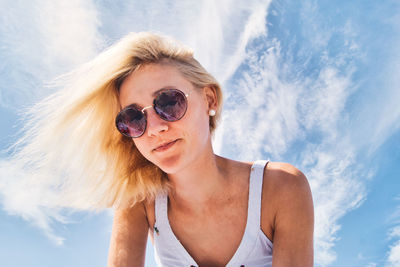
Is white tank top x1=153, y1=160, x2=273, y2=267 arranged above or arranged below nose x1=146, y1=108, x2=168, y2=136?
below

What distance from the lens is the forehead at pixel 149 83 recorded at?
3.37 metres

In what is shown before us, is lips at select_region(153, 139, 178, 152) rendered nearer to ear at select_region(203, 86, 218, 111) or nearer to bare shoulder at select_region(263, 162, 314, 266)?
ear at select_region(203, 86, 218, 111)

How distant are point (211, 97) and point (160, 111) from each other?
83cm

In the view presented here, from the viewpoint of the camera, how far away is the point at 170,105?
10.8 ft

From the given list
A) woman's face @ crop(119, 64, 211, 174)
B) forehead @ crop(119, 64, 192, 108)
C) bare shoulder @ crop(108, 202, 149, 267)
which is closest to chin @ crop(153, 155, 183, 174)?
woman's face @ crop(119, 64, 211, 174)

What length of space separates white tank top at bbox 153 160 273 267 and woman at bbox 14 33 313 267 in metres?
0.01

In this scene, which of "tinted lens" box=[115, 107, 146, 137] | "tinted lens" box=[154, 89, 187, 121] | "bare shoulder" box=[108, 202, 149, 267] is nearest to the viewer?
"tinted lens" box=[154, 89, 187, 121]

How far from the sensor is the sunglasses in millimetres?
3289

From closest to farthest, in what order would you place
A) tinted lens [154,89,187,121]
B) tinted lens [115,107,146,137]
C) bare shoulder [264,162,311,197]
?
1. tinted lens [154,89,187,121]
2. tinted lens [115,107,146,137]
3. bare shoulder [264,162,311,197]

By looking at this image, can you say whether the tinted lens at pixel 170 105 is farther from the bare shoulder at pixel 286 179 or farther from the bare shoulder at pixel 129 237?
the bare shoulder at pixel 129 237

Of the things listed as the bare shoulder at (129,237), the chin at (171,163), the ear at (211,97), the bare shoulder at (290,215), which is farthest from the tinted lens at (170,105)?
the bare shoulder at (129,237)

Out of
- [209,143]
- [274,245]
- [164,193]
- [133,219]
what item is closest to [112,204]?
[133,219]

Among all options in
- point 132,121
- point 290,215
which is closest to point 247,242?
point 290,215

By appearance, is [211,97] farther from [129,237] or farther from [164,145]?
[129,237]
